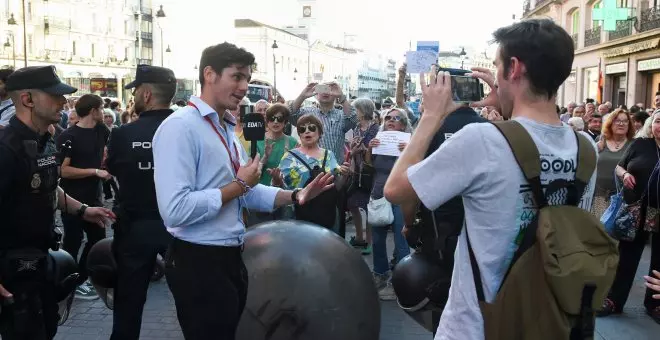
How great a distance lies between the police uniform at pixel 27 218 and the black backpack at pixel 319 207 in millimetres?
3076

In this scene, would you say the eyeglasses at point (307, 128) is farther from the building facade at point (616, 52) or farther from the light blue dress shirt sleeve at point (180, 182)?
the building facade at point (616, 52)

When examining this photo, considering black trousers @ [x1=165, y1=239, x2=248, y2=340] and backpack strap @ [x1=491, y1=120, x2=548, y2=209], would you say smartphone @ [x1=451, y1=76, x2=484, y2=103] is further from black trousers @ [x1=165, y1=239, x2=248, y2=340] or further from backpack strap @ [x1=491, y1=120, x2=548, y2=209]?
black trousers @ [x1=165, y1=239, x2=248, y2=340]

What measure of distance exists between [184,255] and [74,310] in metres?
3.74

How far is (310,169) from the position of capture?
6.69m

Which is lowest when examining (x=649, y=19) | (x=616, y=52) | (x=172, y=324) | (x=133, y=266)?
(x=172, y=324)

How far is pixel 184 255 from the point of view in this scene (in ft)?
9.97

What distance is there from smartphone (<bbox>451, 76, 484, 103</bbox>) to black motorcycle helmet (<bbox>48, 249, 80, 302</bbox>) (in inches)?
97.8

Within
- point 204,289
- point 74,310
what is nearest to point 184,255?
point 204,289

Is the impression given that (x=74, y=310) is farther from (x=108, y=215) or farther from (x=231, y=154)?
(x=231, y=154)

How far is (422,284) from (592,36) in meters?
31.7

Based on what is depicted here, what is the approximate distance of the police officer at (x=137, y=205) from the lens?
407 cm

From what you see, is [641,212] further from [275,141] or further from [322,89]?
[322,89]

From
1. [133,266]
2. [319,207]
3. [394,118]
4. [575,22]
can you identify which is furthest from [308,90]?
[575,22]

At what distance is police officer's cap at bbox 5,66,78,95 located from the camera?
3668 millimetres
